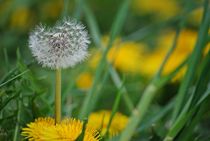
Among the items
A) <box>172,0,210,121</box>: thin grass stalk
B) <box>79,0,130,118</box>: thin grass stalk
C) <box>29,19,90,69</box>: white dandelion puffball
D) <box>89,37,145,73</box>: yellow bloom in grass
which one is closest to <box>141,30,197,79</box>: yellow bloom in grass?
<box>89,37,145,73</box>: yellow bloom in grass

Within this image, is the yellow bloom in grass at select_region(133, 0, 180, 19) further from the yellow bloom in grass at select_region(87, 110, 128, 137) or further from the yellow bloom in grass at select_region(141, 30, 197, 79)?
the yellow bloom in grass at select_region(87, 110, 128, 137)

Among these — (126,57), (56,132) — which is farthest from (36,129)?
(126,57)

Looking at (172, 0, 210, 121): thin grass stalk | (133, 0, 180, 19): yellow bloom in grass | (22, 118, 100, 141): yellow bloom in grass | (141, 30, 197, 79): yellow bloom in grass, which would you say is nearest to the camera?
(22, 118, 100, 141): yellow bloom in grass

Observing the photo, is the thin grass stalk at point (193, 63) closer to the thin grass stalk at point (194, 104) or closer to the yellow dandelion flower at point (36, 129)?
the thin grass stalk at point (194, 104)

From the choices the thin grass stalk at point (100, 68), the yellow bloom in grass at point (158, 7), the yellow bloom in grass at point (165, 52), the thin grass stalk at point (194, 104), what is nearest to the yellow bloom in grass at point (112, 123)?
the thin grass stalk at point (100, 68)

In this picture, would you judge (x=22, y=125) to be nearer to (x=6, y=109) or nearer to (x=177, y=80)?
(x=6, y=109)

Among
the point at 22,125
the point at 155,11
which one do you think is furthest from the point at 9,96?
the point at 155,11
